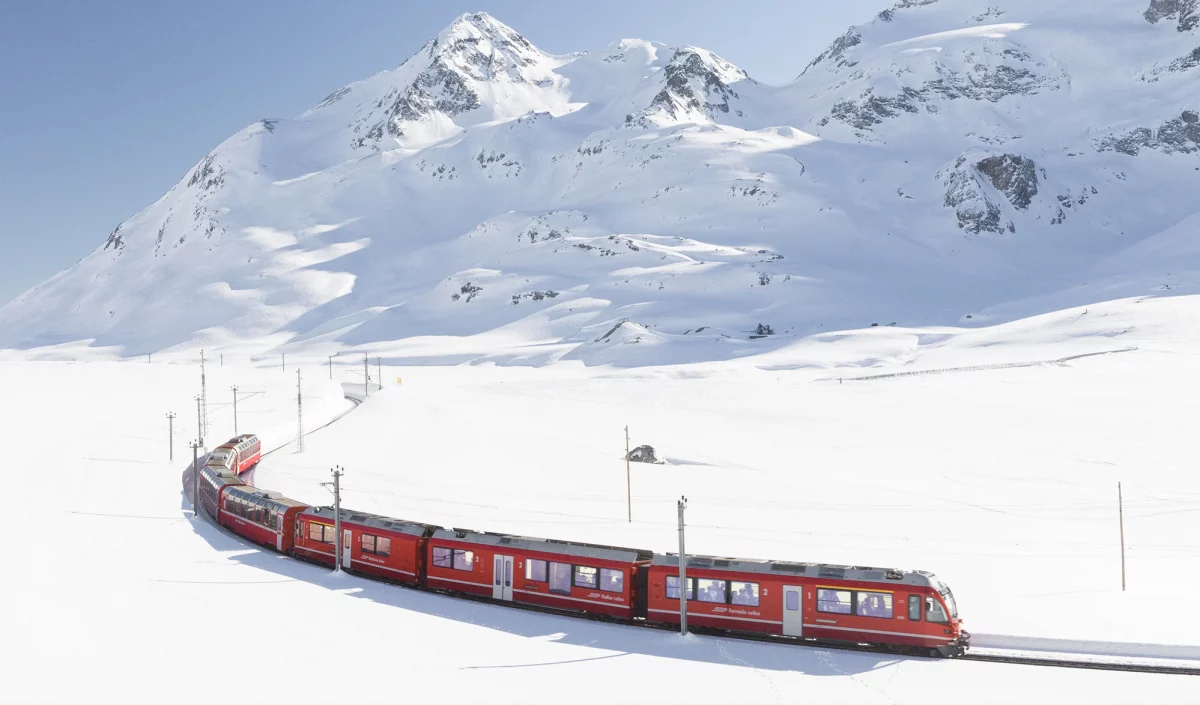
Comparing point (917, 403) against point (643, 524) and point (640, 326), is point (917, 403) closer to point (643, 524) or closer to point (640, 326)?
point (643, 524)

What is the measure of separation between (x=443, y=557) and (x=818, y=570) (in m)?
13.7

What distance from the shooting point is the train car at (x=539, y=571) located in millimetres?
28375

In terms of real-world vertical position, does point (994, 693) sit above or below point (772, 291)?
below

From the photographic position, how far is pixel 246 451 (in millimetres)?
61344

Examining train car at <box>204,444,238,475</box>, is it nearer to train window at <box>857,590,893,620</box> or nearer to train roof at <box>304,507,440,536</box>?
train roof at <box>304,507,440,536</box>

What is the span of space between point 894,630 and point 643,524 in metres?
21.1

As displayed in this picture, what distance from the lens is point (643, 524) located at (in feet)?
149

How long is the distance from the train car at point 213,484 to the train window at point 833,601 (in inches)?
1244

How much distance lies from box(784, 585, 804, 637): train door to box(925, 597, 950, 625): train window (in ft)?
12.1

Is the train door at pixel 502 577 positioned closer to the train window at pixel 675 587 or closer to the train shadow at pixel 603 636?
the train shadow at pixel 603 636

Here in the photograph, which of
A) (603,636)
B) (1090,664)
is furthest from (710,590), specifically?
(1090,664)

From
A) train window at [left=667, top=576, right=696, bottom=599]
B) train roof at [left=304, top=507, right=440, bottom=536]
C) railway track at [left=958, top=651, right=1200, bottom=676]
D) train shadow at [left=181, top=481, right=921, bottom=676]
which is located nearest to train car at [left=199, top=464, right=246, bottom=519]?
train roof at [left=304, top=507, right=440, bottom=536]

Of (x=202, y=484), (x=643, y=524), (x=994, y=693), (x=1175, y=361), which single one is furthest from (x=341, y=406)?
(x=1175, y=361)

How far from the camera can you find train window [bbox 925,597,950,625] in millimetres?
24781
